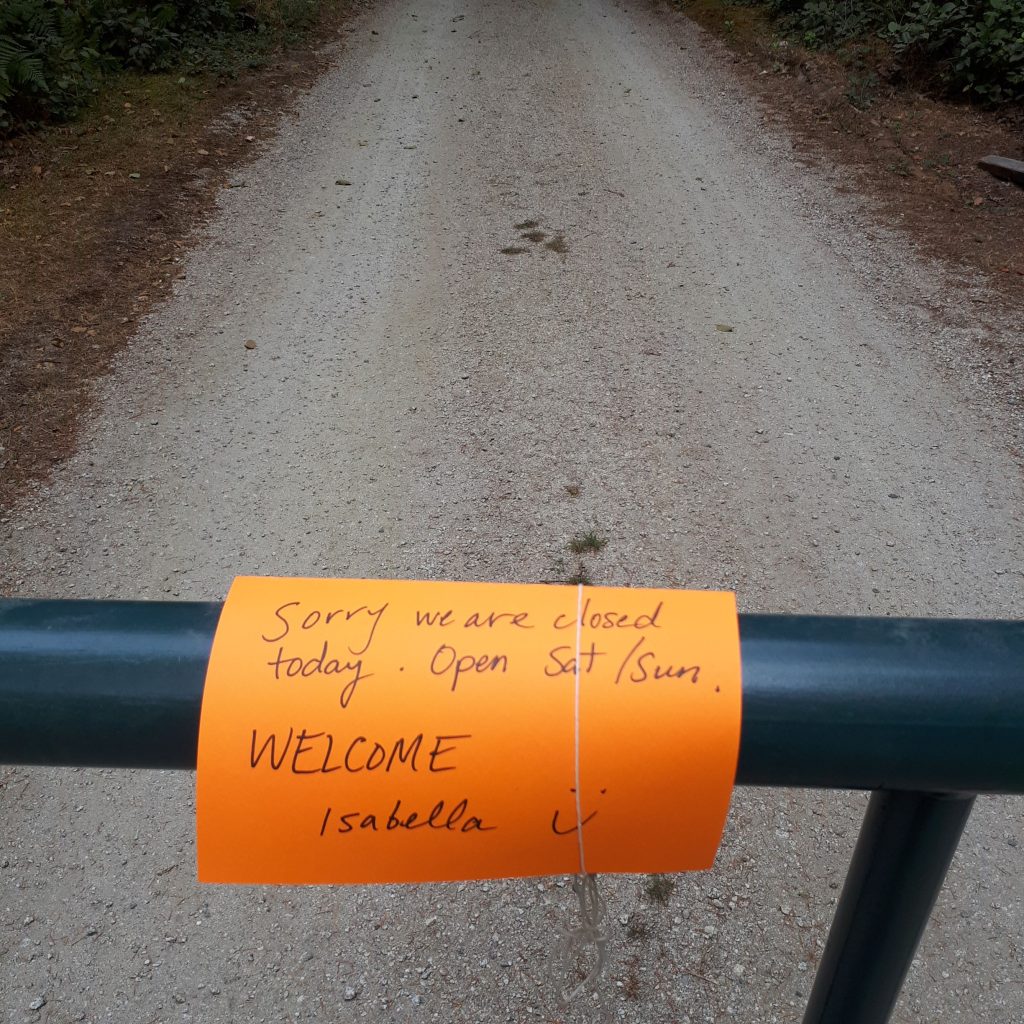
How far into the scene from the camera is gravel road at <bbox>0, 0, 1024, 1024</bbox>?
208 cm

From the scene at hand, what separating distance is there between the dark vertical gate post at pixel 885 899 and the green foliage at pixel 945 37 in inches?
307

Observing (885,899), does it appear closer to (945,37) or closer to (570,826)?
(570,826)

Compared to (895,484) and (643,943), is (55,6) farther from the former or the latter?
(643,943)

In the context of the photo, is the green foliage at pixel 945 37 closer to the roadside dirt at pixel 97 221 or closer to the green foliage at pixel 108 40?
the roadside dirt at pixel 97 221

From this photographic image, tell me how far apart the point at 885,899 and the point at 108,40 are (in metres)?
9.01

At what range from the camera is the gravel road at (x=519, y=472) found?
208 centimetres

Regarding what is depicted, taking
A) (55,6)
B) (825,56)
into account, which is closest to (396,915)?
(55,6)

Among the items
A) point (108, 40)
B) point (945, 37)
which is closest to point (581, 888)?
point (945, 37)

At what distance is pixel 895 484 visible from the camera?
3.57 meters

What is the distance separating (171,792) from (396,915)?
2.48ft

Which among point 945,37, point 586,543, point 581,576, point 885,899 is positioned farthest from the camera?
point 945,37

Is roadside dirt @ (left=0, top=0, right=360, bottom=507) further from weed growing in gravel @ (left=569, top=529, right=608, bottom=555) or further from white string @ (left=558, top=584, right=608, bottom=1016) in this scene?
white string @ (left=558, top=584, right=608, bottom=1016)

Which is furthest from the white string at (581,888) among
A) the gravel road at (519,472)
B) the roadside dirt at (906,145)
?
the roadside dirt at (906,145)

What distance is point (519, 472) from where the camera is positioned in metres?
3.61
